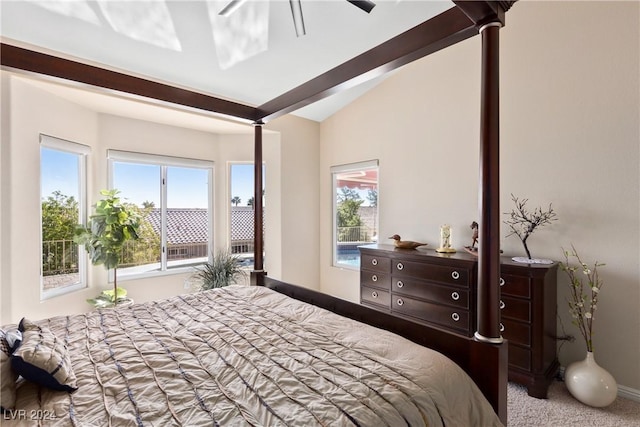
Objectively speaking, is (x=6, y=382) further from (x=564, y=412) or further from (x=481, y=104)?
(x=564, y=412)

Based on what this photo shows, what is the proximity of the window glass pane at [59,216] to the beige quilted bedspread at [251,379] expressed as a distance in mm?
1735

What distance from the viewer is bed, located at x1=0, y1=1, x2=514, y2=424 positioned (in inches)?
52.0

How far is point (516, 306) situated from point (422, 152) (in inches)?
71.2

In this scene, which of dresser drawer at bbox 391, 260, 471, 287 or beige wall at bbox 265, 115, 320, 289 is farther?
beige wall at bbox 265, 115, 320, 289

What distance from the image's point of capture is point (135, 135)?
149 inches

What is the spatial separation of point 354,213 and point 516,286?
92.4 inches

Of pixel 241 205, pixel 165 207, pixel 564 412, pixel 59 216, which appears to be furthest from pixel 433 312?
pixel 59 216

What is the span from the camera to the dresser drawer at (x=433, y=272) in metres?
2.52

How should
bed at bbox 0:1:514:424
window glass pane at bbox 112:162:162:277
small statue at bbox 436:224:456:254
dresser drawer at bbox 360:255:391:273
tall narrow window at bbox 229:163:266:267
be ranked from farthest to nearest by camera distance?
tall narrow window at bbox 229:163:266:267
window glass pane at bbox 112:162:162:277
dresser drawer at bbox 360:255:391:273
small statue at bbox 436:224:456:254
bed at bbox 0:1:514:424

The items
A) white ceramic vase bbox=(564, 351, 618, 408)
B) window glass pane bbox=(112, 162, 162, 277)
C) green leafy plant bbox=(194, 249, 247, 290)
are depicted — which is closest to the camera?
white ceramic vase bbox=(564, 351, 618, 408)

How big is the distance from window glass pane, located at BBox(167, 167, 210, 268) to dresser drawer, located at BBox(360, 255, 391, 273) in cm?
238

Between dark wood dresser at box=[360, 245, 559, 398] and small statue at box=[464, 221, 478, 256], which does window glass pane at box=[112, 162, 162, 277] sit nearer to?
dark wood dresser at box=[360, 245, 559, 398]

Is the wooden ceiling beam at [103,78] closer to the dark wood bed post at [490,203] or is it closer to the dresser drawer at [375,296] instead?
the dark wood bed post at [490,203]

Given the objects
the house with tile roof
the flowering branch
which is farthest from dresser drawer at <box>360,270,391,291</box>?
the house with tile roof
